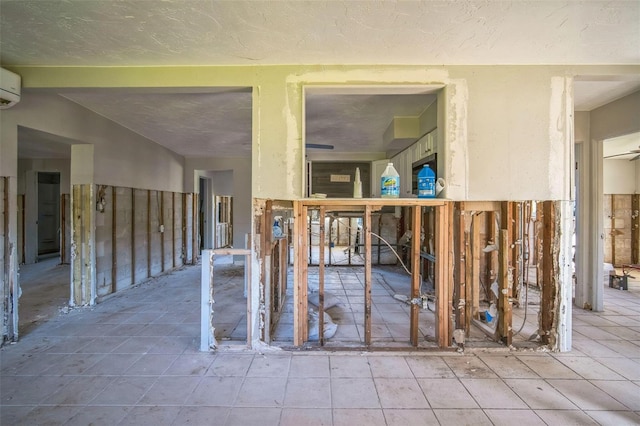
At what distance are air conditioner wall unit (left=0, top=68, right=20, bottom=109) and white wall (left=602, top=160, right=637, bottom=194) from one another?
9.88m

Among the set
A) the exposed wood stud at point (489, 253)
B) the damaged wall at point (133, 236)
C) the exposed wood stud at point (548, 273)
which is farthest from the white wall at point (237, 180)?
the exposed wood stud at point (548, 273)

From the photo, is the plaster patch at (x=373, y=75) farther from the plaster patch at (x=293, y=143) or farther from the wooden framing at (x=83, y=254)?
the wooden framing at (x=83, y=254)

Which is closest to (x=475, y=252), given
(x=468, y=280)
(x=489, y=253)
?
(x=468, y=280)

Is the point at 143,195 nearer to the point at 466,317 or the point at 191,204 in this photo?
the point at 191,204

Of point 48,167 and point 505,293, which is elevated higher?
point 48,167

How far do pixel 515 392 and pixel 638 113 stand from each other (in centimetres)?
337

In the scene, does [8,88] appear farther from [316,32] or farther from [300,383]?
[300,383]

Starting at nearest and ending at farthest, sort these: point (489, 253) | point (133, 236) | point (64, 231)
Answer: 1. point (489, 253)
2. point (133, 236)
3. point (64, 231)

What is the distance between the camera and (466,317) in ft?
9.51

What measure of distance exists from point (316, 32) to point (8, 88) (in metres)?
2.64

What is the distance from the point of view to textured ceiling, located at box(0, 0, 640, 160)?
6.03ft

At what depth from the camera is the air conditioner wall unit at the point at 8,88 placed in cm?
247

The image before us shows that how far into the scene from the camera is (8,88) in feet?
8.25

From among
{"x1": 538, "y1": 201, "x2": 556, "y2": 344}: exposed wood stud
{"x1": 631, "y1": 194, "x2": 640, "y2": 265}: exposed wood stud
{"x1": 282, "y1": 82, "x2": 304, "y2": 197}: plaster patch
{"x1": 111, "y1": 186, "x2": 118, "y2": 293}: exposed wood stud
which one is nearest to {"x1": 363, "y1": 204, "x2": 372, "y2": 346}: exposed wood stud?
{"x1": 282, "y1": 82, "x2": 304, "y2": 197}: plaster patch
